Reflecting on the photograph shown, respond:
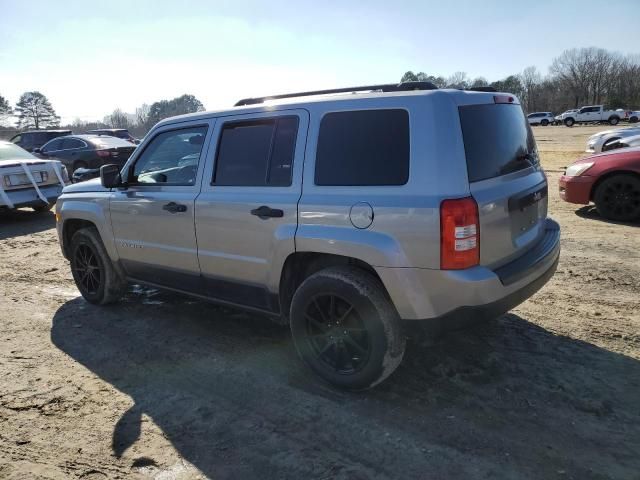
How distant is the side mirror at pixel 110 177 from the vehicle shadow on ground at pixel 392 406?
54.9 inches

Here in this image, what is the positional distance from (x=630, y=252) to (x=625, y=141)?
5072 millimetres

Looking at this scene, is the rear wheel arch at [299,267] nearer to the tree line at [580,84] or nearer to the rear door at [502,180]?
the rear door at [502,180]

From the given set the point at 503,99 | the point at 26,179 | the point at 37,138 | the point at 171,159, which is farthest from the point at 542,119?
the point at 171,159

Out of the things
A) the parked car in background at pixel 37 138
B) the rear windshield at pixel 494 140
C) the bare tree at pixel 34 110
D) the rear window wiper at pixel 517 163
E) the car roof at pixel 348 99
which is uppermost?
the bare tree at pixel 34 110

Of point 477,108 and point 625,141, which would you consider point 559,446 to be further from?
point 625,141

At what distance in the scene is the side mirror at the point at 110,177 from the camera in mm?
4545

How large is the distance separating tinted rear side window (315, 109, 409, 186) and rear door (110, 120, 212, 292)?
4.05ft

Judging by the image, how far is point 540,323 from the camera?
14.0 ft

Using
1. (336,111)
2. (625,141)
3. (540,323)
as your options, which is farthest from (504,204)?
(625,141)

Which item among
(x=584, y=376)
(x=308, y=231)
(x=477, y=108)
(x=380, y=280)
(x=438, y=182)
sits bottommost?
(x=584, y=376)

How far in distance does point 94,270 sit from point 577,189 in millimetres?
7247

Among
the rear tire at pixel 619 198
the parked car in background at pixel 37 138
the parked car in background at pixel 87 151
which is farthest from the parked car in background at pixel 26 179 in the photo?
the rear tire at pixel 619 198

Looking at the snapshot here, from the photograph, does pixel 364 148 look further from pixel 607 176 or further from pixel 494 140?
pixel 607 176

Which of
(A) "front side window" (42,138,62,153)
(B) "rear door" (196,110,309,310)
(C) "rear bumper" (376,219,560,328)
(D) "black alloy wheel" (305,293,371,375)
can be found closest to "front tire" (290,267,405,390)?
(D) "black alloy wheel" (305,293,371,375)
